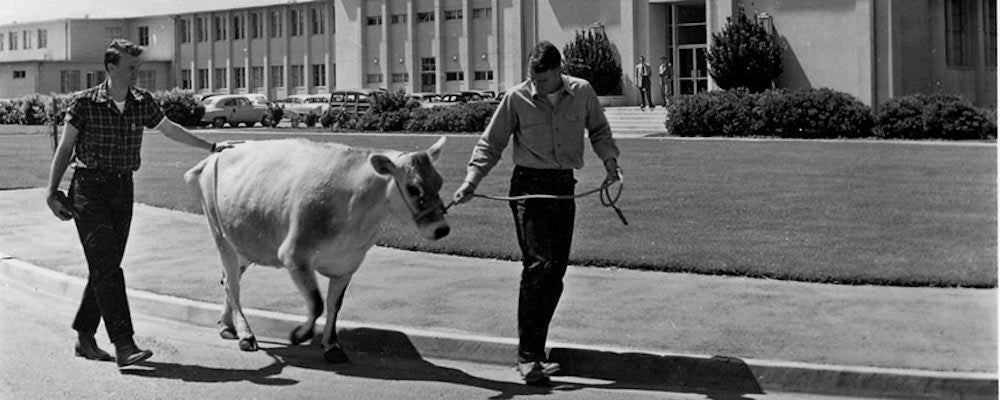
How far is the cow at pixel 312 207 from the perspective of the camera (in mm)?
7902

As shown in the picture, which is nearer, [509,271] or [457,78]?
[509,271]

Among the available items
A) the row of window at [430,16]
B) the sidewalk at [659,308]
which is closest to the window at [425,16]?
the row of window at [430,16]

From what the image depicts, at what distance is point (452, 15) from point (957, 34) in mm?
29670

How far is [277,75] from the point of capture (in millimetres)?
81812

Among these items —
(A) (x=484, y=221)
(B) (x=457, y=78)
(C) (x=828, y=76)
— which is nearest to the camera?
(A) (x=484, y=221)

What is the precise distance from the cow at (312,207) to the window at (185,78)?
79.8 meters

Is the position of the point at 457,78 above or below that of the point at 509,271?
above

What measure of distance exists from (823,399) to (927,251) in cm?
590

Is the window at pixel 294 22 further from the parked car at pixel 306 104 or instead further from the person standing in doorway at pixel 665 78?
the person standing in doorway at pixel 665 78

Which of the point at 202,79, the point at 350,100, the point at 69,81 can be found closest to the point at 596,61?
the point at 350,100

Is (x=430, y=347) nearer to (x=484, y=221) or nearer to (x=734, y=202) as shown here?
(x=484, y=221)

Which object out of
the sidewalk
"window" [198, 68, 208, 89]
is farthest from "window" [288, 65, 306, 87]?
the sidewalk

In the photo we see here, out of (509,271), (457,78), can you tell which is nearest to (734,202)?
(509,271)

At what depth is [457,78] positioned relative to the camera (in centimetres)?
6988
